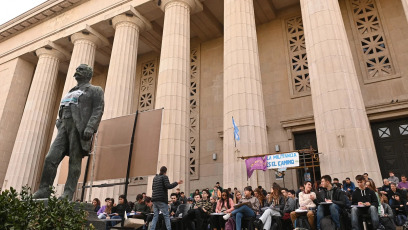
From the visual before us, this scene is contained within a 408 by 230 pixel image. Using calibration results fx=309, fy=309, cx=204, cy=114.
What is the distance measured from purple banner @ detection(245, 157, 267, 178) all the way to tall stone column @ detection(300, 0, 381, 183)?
83.8 inches

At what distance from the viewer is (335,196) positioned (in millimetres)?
7516

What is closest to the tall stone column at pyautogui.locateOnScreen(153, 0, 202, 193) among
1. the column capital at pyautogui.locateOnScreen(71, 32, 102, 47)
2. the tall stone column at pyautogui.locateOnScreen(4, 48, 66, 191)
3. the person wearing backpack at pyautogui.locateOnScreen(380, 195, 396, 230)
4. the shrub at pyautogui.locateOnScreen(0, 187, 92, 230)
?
the column capital at pyautogui.locateOnScreen(71, 32, 102, 47)

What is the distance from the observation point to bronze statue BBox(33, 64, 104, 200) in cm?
564

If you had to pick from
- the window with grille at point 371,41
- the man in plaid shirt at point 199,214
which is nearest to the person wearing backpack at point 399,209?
the man in plaid shirt at point 199,214

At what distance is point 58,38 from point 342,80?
1935cm

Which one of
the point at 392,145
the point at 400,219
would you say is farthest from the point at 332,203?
the point at 392,145

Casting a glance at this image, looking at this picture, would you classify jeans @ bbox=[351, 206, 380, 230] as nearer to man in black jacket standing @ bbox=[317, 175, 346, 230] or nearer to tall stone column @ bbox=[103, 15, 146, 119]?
man in black jacket standing @ bbox=[317, 175, 346, 230]

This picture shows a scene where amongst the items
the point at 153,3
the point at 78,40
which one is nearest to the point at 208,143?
the point at 153,3

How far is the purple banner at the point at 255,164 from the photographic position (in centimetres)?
1153

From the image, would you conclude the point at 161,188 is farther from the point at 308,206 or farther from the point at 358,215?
the point at 358,215

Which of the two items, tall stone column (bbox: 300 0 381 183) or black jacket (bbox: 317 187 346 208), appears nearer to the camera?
black jacket (bbox: 317 187 346 208)

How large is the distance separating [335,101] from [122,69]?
Result: 1210cm

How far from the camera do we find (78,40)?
69.6ft

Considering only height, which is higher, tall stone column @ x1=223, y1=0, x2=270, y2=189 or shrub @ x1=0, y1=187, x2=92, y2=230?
tall stone column @ x1=223, y1=0, x2=270, y2=189
